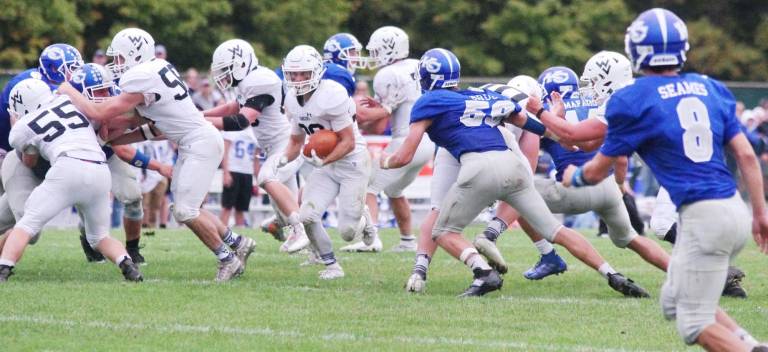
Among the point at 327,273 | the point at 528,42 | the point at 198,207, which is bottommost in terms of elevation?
the point at 528,42

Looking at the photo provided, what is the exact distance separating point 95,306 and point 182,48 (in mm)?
16954

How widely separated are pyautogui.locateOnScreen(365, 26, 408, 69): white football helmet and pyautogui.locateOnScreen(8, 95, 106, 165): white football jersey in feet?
10.4

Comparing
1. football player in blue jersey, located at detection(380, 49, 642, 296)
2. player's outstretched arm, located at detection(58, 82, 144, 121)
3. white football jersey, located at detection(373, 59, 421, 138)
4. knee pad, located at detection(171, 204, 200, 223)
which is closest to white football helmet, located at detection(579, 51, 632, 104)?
football player in blue jersey, located at detection(380, 49, 642, 296)

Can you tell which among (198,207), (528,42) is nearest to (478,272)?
(198,207)

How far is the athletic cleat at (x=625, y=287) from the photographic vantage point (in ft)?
25.6

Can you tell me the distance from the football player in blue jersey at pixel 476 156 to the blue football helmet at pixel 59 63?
→ 231 centimetres

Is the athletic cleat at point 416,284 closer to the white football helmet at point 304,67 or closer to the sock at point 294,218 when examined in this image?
the white football helmet at point 304,67

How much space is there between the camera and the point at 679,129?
5176mm

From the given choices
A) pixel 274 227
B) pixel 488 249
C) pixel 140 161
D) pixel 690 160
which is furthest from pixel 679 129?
pixel 274 227

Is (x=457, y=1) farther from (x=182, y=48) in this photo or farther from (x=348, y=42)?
(x=348, y=42)

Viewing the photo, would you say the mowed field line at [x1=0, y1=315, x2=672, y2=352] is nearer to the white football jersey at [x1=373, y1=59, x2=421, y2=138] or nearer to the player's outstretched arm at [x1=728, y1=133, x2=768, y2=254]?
the player's outstretched arm at [x1=728, y1=133, x2=768, y2=254]

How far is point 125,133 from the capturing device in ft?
28.3

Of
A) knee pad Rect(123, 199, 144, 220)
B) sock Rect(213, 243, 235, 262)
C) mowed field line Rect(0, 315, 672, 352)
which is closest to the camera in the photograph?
mowed field line Rect(0, 315, 672, 352)

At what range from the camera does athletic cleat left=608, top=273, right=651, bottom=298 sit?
7793 mm
